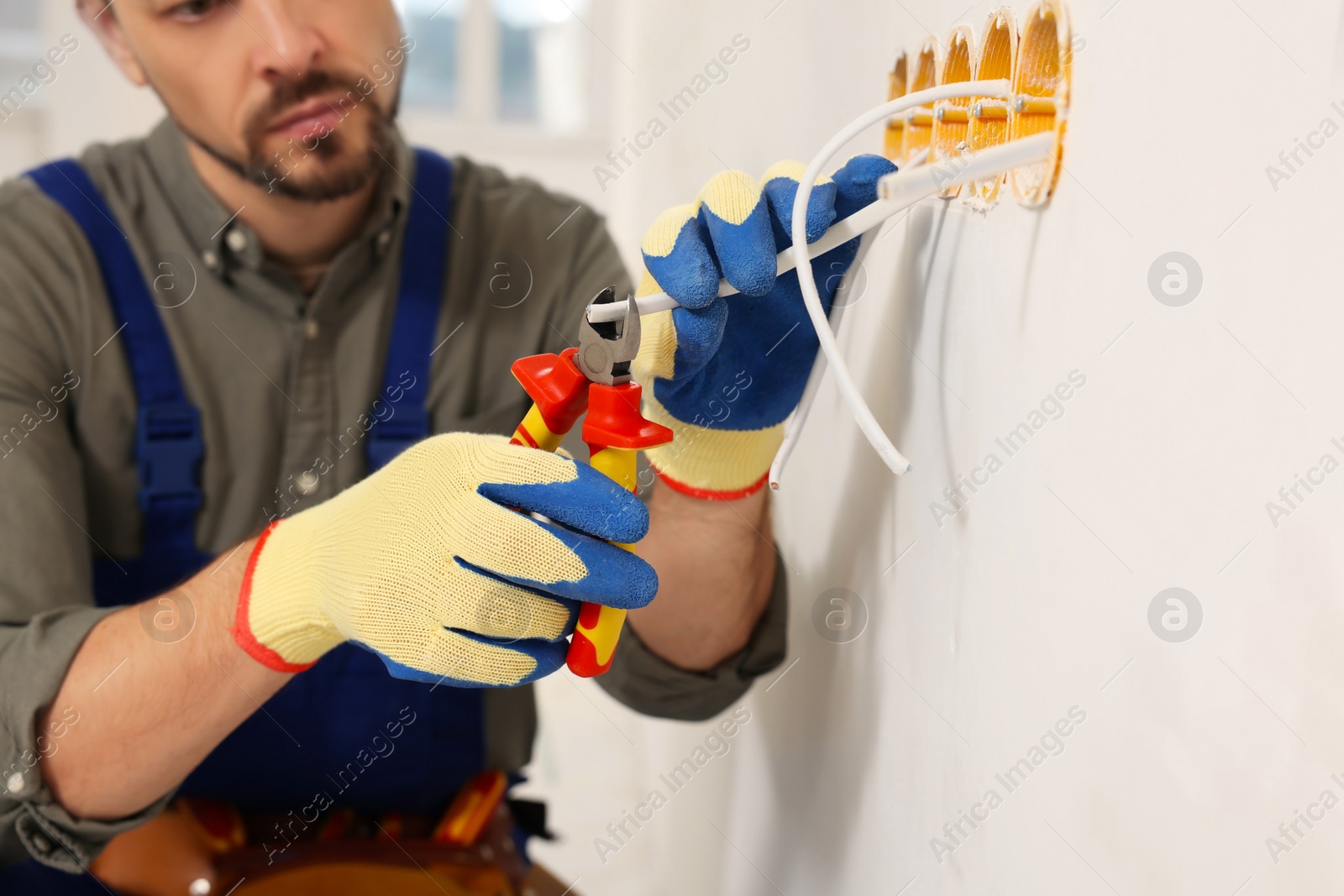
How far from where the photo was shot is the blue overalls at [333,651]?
927mm

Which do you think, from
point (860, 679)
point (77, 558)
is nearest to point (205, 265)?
point (77, 558)

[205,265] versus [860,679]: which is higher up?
[860,679]

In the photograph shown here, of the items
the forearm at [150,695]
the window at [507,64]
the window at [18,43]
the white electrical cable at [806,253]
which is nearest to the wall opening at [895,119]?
the white electrical cable at [806,253]

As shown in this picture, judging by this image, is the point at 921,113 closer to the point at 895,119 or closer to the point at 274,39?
the point at 895,119

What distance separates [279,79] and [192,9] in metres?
0.10

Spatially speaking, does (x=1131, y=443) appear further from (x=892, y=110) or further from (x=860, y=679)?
(x=860, y=679)

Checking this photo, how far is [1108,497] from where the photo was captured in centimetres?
34

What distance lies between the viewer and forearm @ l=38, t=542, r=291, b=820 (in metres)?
0.66

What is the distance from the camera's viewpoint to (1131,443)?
1.08ft

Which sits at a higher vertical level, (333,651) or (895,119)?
(895,119)

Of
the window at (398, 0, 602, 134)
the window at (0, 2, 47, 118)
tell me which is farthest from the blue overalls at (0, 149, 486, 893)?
the window at (0, 2, 47, 118)

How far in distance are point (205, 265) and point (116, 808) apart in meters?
0.53

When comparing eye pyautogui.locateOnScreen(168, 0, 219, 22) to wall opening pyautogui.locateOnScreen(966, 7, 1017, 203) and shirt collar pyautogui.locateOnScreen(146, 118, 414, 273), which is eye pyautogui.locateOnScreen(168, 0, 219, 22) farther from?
wall opening pyautogui.locateOnScreen(966, 7, 1017, 203)

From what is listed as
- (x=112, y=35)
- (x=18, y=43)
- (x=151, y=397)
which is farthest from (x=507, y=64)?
(x=151, y=397)
